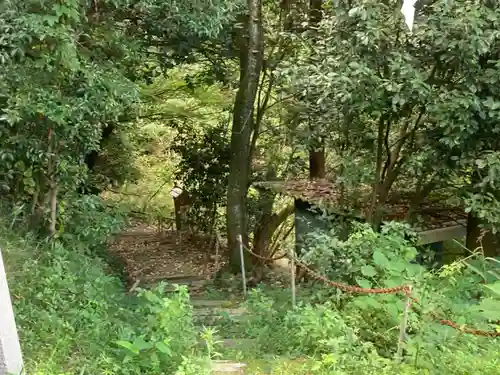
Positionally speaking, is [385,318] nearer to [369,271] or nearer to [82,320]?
[369,271]

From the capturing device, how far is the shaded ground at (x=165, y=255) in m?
10.8

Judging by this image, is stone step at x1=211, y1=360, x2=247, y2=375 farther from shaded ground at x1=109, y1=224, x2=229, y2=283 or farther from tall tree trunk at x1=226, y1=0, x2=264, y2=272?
shaded ground at x1=109, y1=224, x2=229, y2=283

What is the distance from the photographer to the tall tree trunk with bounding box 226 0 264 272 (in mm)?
8406

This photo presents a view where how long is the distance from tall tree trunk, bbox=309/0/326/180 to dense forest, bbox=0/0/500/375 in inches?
3.5

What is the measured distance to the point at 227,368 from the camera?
13.0ft

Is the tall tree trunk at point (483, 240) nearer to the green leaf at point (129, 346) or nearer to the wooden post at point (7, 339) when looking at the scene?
the green leaf at point (129, 346)

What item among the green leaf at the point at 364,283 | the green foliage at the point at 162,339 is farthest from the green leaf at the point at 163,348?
the green leaf at the point at 364,283

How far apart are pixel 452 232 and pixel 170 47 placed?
478 cm

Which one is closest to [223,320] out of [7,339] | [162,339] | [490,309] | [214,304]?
[214,304]

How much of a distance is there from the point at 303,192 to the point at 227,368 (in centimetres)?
550

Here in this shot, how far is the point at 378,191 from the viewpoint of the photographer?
7047 millimetres

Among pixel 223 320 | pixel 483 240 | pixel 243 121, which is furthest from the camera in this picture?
pixel 243 121

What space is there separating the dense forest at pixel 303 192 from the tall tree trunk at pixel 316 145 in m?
0.09

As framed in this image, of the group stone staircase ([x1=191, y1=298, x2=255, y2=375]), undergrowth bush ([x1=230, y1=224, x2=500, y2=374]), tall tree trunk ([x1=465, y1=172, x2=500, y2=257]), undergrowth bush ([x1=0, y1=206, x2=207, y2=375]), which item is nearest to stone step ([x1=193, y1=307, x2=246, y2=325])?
stone staircase ([x1=191, y1=298, x2=255, y2=375])
